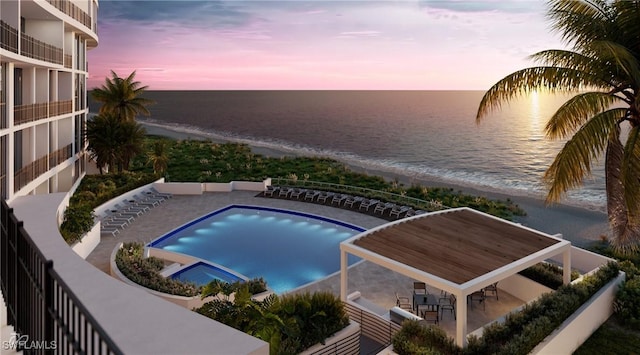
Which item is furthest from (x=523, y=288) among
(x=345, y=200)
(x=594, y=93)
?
(x=345, y=200)

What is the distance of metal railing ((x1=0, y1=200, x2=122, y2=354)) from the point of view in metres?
3.61

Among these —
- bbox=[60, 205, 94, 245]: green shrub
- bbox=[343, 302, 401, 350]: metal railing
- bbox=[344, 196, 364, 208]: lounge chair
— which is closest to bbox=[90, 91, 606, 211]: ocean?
bbox=[344, 196, 364, 208]: lounge chair

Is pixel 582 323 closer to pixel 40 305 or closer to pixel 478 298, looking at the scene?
pixel 478 298

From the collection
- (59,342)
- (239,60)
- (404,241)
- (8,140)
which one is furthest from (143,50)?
(59,342)

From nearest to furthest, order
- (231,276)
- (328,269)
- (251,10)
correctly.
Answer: (231,276) → (328,269) → (251,10)

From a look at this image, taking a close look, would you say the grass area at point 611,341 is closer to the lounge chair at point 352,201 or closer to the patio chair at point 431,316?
the patio chair at point 431,316

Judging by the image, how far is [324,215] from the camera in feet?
79.9

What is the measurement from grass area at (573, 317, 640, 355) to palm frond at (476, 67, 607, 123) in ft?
21.7

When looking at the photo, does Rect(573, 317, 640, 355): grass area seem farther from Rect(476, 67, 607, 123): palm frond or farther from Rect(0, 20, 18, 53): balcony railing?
Rect(0, 20, 18, 53): balcony railing

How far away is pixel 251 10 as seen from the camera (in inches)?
2955

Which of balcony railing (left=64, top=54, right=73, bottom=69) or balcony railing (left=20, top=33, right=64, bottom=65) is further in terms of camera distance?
balcony railing (left=64, top=54, right=73, bottom=69)

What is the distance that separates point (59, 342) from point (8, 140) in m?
13.5

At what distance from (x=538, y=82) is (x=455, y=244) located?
4649 mm

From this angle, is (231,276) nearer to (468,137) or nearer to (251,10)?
(251,10)
